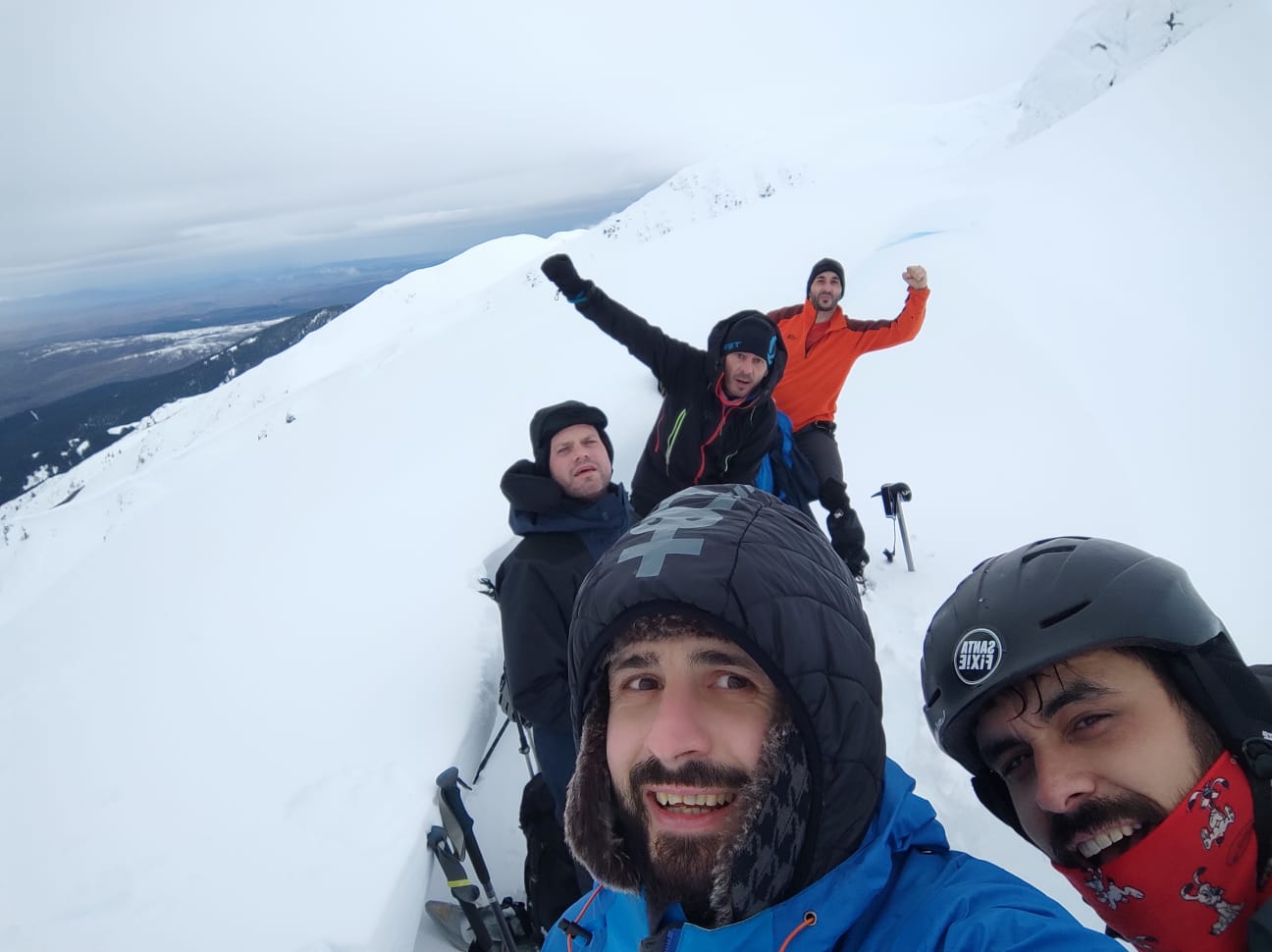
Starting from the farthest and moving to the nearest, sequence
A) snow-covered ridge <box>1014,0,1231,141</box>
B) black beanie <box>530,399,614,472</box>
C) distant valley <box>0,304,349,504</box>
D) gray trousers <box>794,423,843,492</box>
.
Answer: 1. distant valley <box>0,304,349,504</box>
2. snow-covered ridge <box>1014,0,1231,141</box>
3. gray trousers <box>794,423,843,492</box>
4. black beanie <box>530,399,614,472</box>

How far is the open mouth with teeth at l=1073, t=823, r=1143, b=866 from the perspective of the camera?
56.0 inches

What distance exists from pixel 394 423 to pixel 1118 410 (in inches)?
349

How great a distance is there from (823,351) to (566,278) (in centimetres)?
204

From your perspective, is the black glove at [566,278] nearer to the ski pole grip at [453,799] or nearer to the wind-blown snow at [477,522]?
the wind-blown snow at [477,522]

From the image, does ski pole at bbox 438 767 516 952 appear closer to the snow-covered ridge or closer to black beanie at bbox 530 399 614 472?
black beanie at bbox 530 399 614 472

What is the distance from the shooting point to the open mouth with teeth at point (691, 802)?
1261 mm

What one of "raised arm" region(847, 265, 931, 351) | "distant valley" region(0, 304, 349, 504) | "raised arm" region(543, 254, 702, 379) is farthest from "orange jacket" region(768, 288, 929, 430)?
"distant valley" region(0, 304, 349, 504)

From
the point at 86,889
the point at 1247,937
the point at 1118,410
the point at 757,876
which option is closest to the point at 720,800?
the point at 757,876

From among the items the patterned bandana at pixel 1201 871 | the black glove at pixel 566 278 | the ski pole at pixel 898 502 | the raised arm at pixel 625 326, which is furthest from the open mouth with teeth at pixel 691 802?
the ski pole at pixel 898 502

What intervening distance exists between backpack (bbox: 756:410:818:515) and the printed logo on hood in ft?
6.92

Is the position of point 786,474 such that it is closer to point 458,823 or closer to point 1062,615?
point 1062,615

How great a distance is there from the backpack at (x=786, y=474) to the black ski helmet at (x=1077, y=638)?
6.53 feet

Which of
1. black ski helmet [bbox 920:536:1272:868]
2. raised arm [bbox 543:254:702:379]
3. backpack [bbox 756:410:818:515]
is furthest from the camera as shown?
backpack [bbox 756:410:818:515]

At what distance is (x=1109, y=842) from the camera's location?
56.3 inches
